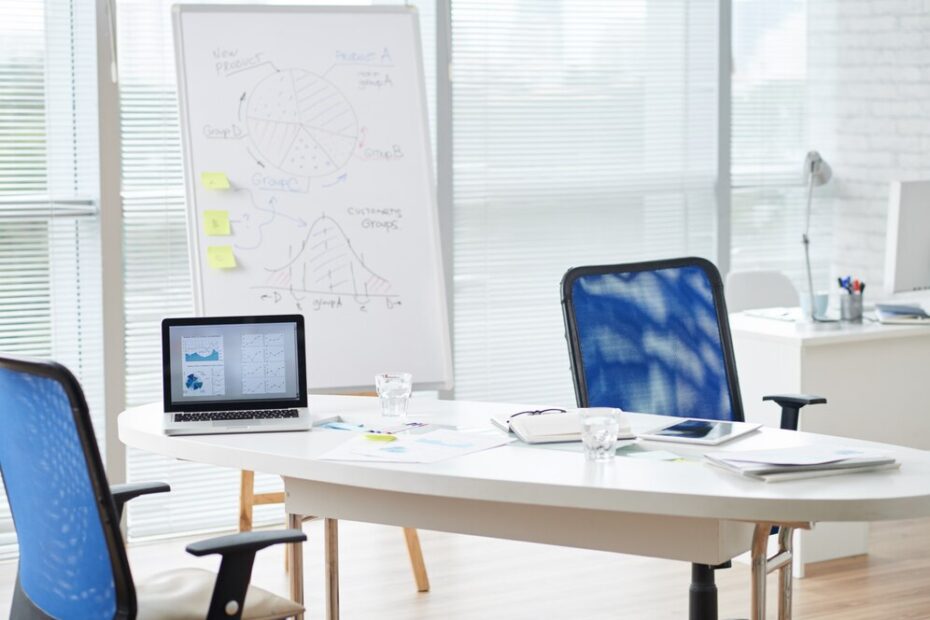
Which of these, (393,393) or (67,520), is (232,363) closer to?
(393,393)

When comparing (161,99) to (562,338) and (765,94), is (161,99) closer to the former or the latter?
(562,338)

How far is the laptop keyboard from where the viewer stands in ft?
9.07

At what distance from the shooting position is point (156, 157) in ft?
14.3

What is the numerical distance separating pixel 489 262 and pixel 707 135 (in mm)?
1114

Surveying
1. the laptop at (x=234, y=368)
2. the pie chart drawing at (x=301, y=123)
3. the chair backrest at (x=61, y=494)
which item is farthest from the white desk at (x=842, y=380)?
the chair backrest at (x=61, y=494)

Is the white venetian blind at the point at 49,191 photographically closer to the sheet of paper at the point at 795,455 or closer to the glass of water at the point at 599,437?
the glass of water at the point at 599,437

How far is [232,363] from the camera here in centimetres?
281

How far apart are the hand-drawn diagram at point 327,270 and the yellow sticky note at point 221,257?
112mm

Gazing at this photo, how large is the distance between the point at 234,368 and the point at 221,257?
3.40 feet

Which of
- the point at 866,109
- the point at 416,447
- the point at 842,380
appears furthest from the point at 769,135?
the point at 416,447

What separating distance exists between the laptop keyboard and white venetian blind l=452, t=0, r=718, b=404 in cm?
211

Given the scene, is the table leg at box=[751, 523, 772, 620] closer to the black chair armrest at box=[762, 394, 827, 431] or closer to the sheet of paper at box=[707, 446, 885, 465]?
the sheet of paper at box=[707, 446, 885, 465]

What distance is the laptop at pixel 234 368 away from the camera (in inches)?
110

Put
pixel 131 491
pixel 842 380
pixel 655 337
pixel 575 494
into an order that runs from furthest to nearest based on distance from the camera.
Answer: pixel 842 380
pixel 655 337
pixel 131 491
pixel 575 494
